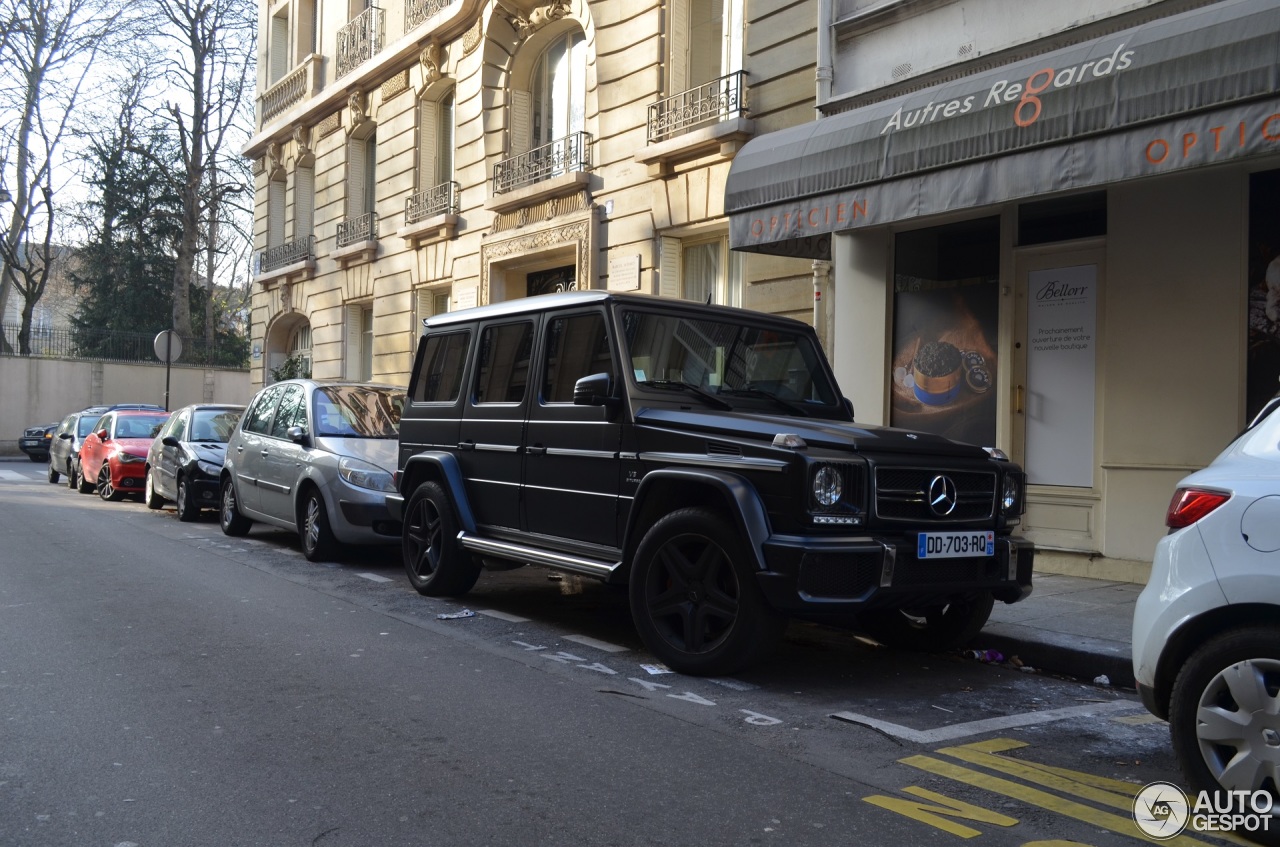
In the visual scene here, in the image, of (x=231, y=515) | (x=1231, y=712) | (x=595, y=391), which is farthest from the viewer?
(x=231, y=515)

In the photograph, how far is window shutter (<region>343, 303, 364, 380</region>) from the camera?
2377cm

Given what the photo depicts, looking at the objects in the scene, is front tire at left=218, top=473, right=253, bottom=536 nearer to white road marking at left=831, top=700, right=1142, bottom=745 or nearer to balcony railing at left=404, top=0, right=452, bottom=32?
white road marking at left=831, top=700, right=1142, bottom=745

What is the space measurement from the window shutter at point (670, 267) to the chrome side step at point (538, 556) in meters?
7.42

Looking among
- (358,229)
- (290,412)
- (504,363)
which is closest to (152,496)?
(290,412)

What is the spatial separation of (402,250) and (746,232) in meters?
11.6

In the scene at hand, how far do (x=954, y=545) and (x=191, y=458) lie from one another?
1108 centimetres

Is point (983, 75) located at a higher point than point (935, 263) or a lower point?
higher

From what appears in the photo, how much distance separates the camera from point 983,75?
358 inches

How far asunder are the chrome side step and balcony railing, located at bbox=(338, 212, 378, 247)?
16.0m

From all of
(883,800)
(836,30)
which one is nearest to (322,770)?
(883,800)

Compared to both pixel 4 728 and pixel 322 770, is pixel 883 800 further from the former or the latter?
pixel 4 728

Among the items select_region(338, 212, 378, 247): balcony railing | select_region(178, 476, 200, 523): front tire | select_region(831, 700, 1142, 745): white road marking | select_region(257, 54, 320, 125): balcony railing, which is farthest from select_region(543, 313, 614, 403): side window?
select_region(257, 54, 320, 125): balcony railing

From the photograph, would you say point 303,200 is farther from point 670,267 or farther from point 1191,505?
point 1191,505

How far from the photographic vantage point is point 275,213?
2819cm
